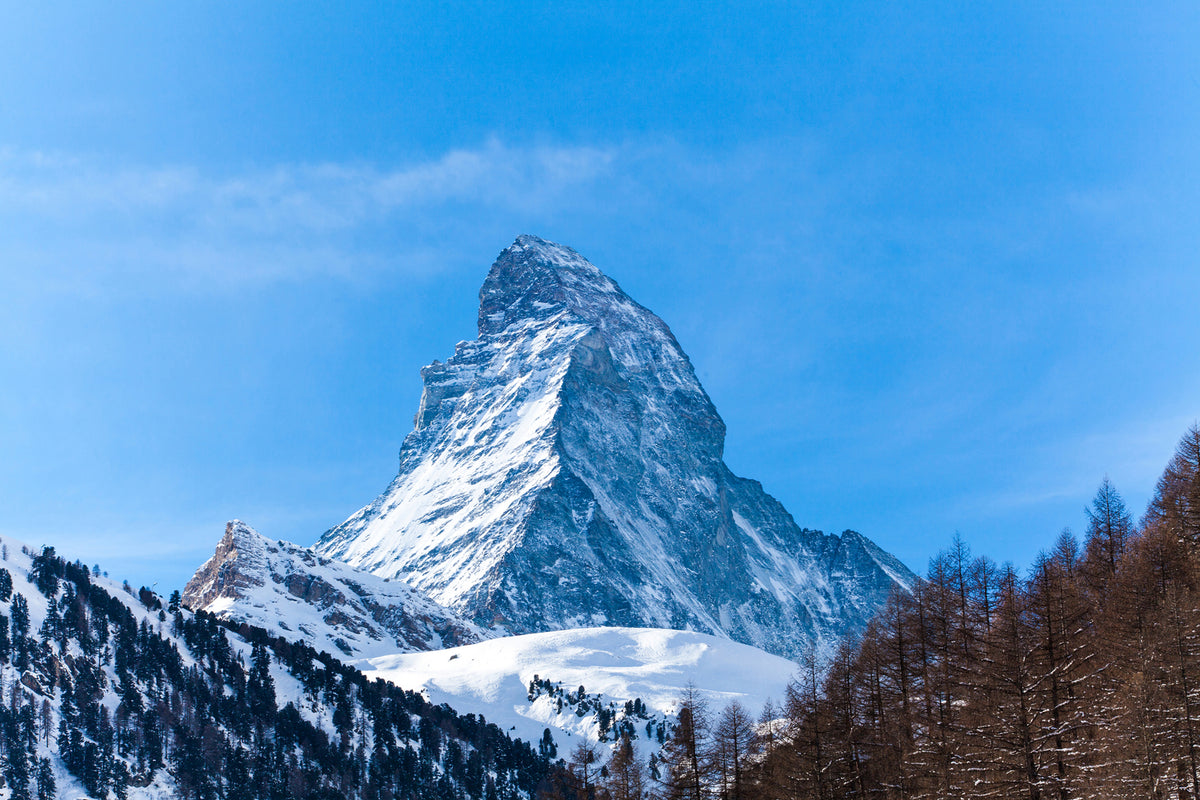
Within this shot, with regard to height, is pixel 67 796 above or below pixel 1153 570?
below

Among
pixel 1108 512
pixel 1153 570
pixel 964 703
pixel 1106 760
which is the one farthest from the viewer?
pixel 1108 512

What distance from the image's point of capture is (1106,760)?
45188mm

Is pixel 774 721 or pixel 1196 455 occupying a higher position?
pixel 1196 455

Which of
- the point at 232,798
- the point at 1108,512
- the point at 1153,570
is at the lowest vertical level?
the point at 232,798

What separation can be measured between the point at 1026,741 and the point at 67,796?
585 ft

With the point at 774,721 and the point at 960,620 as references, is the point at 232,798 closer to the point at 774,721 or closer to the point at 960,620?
the point at 774,721

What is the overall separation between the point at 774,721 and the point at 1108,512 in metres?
31.1

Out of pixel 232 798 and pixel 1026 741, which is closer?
pixel 1026 741

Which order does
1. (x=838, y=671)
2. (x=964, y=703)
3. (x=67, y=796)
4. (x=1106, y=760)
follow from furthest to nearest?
1. (x=67, y=796)
2. (x=838, y=671)
3. (x=964, y=703)
4. (x=1106, y=760)

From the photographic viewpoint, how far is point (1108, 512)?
84.7 meters

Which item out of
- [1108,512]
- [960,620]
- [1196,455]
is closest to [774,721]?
[960,620]

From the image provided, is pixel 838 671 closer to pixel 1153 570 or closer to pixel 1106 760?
pixel 1153 570

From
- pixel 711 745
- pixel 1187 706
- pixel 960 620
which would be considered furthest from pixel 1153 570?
pixel 711 745

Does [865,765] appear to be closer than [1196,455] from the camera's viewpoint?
Yes
